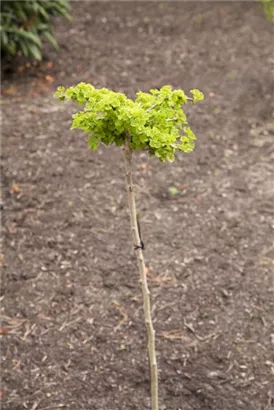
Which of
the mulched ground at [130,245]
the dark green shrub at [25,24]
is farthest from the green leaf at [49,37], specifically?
the mulched ground at [130,245]

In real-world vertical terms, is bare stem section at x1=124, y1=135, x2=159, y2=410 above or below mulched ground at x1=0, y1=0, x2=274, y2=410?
above

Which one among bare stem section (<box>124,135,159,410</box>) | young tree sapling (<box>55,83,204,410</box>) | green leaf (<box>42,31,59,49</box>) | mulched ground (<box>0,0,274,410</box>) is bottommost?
mulched ground (<box>0,0,274,410</box>)

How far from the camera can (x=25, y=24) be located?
6.69 meters

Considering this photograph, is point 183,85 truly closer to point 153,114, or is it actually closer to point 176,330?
point 176,330

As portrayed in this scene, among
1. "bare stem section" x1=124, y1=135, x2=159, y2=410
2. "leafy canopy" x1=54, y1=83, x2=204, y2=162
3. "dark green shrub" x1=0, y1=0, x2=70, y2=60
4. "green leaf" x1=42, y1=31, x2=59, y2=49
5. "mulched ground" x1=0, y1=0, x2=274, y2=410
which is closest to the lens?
"leafy canopy" x1=54, y1=83, x2=204, y2=162

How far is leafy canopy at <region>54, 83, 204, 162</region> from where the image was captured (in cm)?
257

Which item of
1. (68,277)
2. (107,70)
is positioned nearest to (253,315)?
(68,277)

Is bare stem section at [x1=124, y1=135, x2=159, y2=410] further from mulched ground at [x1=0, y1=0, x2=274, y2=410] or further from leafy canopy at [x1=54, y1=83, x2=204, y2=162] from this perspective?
mulched ground at [x1=0, y1=0, x2=274, y2=410]

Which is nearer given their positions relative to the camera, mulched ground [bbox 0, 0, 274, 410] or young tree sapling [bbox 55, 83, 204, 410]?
young tree sapling [bbox 55, 83, 204, 410]

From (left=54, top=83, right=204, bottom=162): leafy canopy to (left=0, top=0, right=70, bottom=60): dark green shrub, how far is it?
396cm

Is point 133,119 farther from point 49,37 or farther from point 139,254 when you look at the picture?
point 49,37

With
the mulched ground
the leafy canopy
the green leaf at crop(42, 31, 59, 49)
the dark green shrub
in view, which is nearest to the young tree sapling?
the leafy canopy

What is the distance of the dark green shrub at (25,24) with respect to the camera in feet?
21.3

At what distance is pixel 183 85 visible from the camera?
21.4ft
